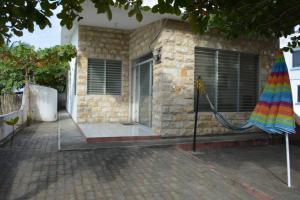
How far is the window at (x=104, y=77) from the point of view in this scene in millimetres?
10702

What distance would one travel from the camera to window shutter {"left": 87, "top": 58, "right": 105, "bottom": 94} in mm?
10680

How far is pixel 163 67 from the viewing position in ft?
26.5

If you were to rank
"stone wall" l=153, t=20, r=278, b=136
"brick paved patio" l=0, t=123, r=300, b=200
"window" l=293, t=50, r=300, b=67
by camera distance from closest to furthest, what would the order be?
"brick paved patio" l=0, t=123, r=300, b=200 < "stone wall" l=153, t=20, r=278, b=136 < "window" l=293, t=50, r=300, b=67

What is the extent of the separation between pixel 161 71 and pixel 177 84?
56 centimetres

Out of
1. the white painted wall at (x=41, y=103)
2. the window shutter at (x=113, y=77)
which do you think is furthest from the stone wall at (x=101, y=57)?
the white painted wall at (x=41, y=103)

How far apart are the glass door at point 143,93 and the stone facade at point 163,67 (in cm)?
38

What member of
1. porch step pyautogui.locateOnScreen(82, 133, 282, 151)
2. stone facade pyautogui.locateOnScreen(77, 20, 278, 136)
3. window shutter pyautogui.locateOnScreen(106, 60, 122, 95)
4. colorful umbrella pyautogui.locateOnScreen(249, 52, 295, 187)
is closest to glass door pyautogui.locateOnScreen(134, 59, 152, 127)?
stone facade pyautogui.locateOnScreen(77, 20, 278, 136)

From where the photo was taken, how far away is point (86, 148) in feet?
22.4

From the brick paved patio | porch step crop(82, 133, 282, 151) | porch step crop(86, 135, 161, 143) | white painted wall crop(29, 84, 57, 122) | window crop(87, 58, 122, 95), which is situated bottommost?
the brick paved patio

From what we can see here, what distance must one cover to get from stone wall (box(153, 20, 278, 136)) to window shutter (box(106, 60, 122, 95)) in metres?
2.83

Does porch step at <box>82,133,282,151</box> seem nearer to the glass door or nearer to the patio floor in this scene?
the patio floor

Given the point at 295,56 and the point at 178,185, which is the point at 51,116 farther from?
the point at 295,56

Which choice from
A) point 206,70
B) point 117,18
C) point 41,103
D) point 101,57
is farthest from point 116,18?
point 41,103

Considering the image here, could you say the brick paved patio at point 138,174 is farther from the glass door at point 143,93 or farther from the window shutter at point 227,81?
the glass door at point 143,93
